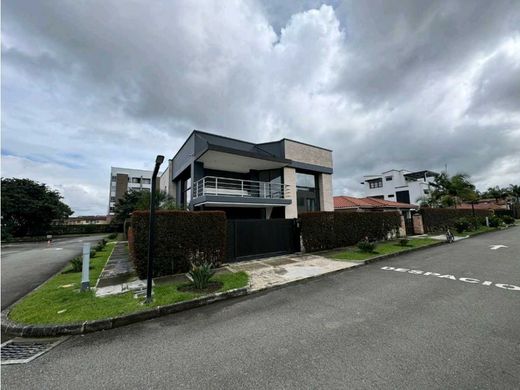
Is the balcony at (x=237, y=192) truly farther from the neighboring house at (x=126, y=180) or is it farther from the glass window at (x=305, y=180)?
the neighboring house at (x=126, y=180)

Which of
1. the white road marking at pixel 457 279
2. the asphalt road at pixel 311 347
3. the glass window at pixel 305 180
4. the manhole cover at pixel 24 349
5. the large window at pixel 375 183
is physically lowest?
the manhole cover at pixel 24 349

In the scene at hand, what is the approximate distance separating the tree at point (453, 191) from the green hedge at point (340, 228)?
19.6 m

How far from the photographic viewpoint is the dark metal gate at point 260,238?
391 inches

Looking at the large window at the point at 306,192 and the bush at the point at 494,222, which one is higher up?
the large window at the point at 306,192

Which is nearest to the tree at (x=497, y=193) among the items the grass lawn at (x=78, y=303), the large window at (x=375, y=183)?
the large window at (x=375, y=183)

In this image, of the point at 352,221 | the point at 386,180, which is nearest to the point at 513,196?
the point at 386,180

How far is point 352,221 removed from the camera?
13.7 m

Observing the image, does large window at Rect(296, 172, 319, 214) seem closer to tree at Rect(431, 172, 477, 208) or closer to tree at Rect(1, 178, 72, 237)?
tree at Rect(431, 172, 477, 208)

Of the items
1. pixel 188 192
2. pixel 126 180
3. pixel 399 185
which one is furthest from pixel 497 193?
pixel 126 180

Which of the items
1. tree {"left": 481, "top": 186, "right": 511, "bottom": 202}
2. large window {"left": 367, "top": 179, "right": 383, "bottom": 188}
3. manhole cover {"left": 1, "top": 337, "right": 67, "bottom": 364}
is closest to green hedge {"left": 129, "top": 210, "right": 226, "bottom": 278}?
manhole cover {"left": 1, "top": 337, "right": 67, "bottom": 364}

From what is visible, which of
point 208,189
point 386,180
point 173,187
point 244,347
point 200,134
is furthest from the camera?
point 386,180

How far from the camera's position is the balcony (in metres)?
12.3

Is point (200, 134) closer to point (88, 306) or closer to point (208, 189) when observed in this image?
point (208, 189)

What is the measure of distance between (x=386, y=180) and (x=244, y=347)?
182 ft
